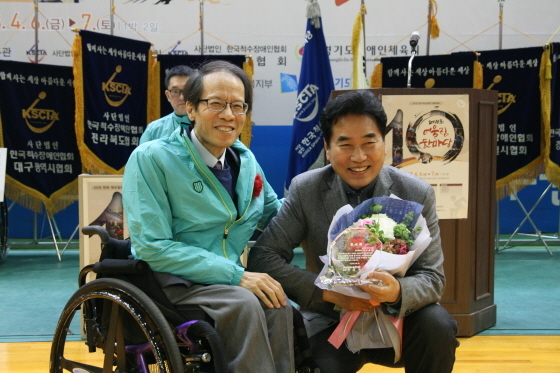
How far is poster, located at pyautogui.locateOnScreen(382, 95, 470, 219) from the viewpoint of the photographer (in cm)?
295

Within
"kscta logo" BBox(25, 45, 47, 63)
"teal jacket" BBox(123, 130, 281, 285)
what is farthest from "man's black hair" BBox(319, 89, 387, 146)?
"kscta logo" BBox(25, 45, 47, 63)

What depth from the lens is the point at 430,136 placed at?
296cm

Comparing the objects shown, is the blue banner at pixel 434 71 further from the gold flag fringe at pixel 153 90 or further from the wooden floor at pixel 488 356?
the wooden floor at pixel 488 356

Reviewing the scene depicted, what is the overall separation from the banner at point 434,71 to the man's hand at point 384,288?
3477 millimetres

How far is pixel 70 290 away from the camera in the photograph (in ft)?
14.0

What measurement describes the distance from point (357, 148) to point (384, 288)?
16.6 inches

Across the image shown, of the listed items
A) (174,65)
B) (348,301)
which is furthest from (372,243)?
(174,65)

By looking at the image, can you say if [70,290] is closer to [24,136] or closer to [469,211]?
[24,136]

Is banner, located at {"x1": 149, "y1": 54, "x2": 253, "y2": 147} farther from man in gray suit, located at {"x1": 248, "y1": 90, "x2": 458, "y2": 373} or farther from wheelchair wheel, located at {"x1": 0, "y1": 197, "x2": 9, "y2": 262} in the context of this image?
man in gray suit, located at {"x1": 248, "y1": 90, "x2": 458, "y2": 373}

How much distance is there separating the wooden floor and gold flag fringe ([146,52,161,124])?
2401 mm

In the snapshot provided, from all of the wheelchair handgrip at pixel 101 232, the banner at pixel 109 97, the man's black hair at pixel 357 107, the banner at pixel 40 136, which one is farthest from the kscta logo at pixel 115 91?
the man's black hair at pixel 357 107

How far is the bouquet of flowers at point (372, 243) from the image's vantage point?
1.54 m

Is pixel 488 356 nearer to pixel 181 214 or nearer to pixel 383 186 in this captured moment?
pixel 383 186

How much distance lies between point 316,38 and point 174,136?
274 centimetres
